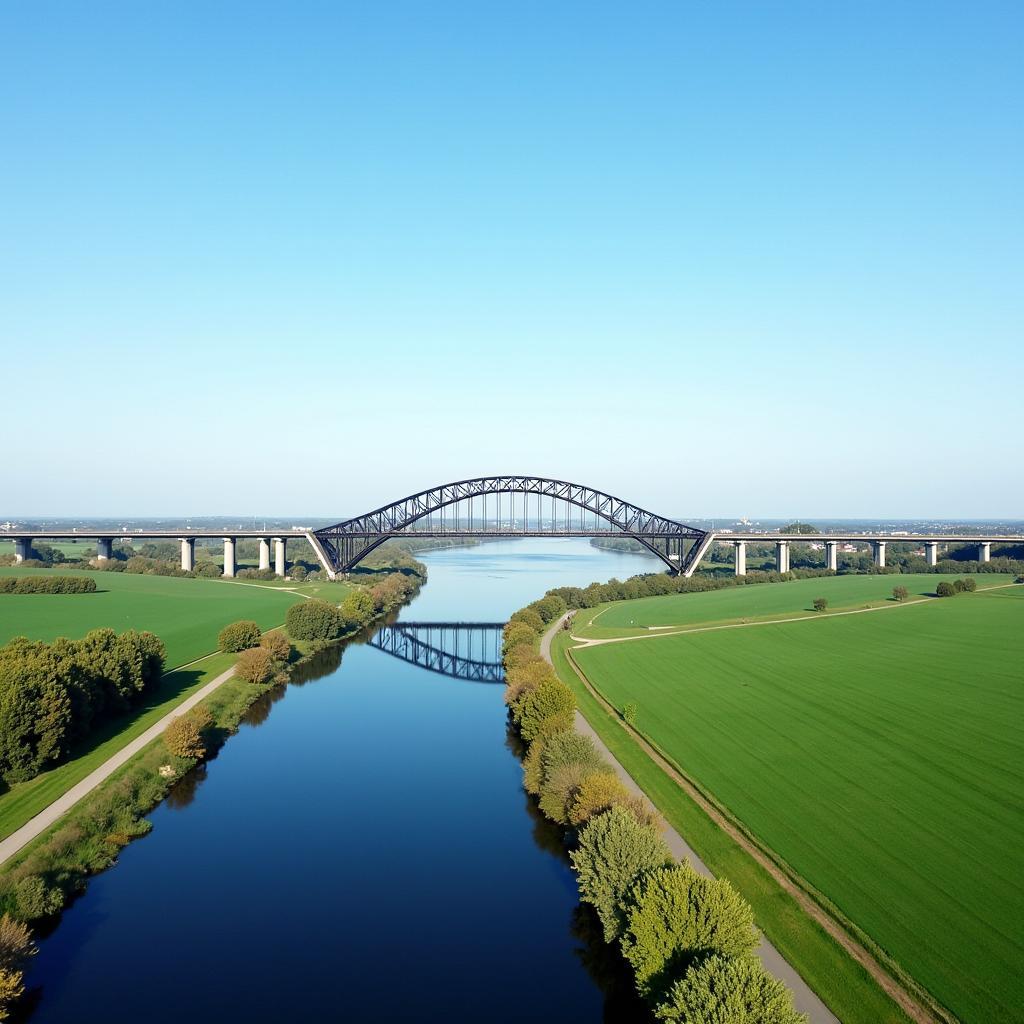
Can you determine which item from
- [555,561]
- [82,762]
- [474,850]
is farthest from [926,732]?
[555,561]

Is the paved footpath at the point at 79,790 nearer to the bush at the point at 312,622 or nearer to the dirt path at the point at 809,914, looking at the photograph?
the dirt path at the point at 809,914

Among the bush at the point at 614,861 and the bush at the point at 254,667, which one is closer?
the bush at the point at 614,861

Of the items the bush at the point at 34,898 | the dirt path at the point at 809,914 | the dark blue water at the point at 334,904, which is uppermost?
the dirt path at the point at 809,914

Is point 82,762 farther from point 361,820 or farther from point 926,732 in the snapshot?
point 926,732

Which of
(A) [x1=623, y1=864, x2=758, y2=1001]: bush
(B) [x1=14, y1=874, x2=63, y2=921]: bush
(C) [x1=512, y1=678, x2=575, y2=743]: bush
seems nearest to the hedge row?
(C) [x1=512, y1=678, x2=575, y2=743]: bush

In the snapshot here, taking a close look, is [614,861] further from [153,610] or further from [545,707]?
[153,610]

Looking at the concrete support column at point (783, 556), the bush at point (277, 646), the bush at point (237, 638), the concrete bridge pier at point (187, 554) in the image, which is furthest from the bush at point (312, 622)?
the concrete support column at point (783, 556)
